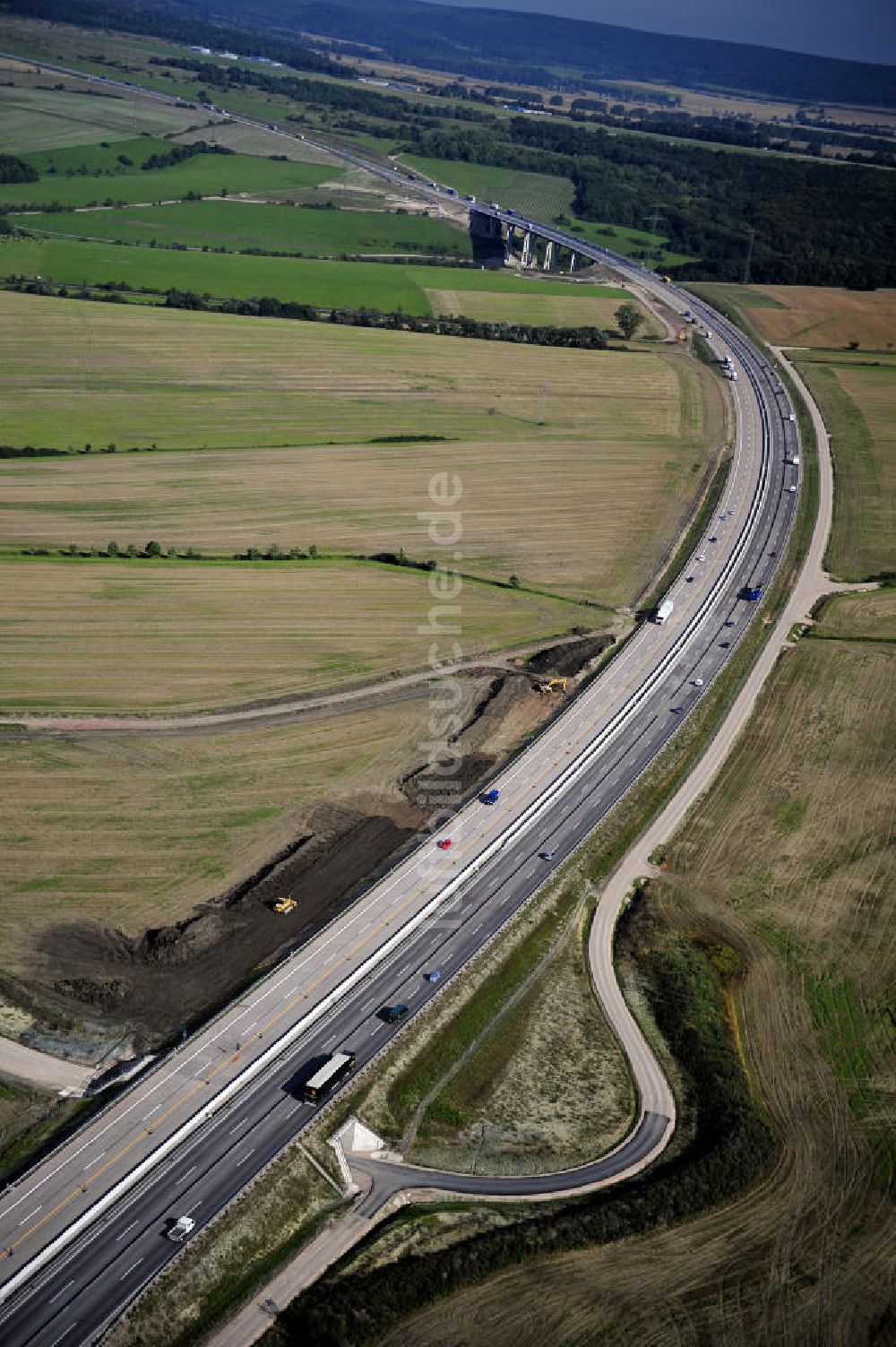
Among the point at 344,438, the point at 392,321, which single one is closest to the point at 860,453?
the point at 344,438

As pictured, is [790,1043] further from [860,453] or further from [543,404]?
[860,453]

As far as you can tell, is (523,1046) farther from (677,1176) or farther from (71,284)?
(71,284)

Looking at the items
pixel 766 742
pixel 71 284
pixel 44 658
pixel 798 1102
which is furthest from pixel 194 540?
pixel 71 284

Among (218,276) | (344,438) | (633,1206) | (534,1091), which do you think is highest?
(218,276)

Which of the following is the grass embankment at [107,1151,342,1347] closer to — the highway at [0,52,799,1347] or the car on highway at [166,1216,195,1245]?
the car on highway at [166,1216,195,1245]

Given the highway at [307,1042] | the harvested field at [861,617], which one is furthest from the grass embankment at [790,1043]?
the harvested field at [861,617]

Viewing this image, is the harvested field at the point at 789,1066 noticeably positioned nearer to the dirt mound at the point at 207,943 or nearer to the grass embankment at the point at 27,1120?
the grass embankment at the point at 27,1120

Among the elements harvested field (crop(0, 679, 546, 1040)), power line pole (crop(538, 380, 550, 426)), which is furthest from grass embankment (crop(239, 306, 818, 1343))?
power line pole (crop(538, 380, 550, 426))
